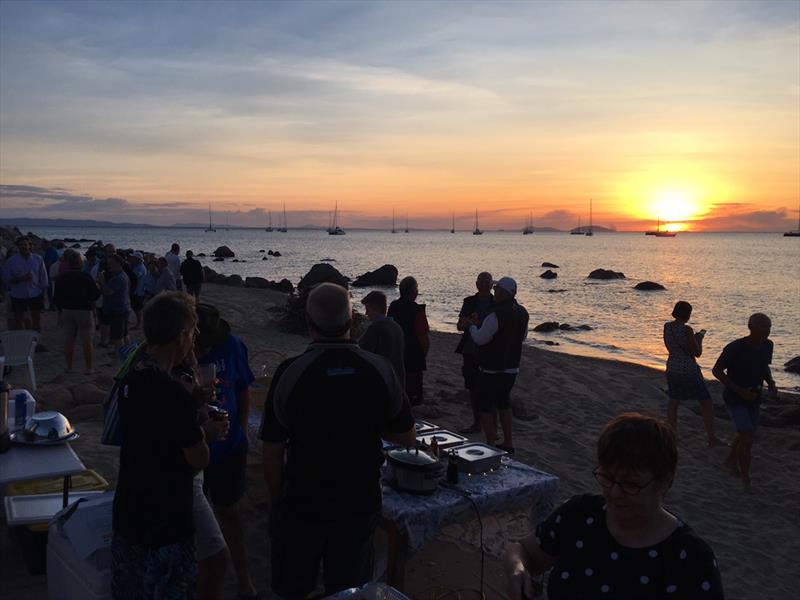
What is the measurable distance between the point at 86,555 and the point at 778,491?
22.3ft

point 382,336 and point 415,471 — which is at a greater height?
point 382,336

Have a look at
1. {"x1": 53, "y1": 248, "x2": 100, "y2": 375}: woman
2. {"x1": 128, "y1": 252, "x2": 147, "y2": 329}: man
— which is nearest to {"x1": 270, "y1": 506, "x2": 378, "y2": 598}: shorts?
{"x1": 53, "y1": 248, "x2": 100, "y2": 375}: woman

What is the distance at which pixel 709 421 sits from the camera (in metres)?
8.28

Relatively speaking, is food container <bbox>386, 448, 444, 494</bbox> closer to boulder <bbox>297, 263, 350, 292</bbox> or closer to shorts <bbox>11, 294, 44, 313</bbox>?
shorts <bbox>11, 294, 44, 313</bbox>

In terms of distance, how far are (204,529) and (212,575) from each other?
41 centimetres

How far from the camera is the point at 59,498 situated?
15.0 ft

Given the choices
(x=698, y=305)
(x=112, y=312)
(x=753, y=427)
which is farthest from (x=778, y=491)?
(x=698, y=305)

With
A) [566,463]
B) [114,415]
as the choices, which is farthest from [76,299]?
[114,415]

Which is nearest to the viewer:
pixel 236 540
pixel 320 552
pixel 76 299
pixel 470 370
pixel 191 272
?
pixel 320 552

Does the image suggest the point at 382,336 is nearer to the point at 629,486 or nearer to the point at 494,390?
the point at 494,390

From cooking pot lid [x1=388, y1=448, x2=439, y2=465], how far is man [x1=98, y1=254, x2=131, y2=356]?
319 inches

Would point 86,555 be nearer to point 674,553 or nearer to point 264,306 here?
point 674,553

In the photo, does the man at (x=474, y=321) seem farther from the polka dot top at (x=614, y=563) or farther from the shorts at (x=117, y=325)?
the shorts at (x=117, y=325)

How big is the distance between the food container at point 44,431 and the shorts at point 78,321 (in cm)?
552
